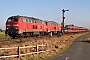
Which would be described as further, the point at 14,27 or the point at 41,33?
the point at 41,33

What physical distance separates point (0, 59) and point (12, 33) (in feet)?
57.5

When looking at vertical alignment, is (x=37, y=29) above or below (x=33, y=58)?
above

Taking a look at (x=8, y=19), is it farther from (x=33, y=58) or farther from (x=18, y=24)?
(x=33, y=58)

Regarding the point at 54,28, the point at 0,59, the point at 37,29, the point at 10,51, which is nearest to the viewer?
the point at 0,59

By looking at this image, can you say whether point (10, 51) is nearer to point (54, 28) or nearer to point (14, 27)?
point (14, 27)

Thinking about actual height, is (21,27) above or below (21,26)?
below

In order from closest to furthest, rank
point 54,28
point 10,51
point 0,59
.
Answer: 1. point 0,59
2. point 10,51
3. point 54,28

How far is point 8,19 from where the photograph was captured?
3603 centimetres

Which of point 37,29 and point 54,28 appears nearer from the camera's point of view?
point 37,29

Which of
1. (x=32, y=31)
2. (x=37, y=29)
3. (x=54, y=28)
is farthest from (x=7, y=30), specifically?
(x=54, y=28)

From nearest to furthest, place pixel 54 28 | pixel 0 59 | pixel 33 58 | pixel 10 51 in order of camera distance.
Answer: pixel 0 59, pixel 33 58, pixel 10 51, pixel 54 28

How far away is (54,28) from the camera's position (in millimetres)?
60844

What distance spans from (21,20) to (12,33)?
3.21 m

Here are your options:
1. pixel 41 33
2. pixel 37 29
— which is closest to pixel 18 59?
pixel 37 29
